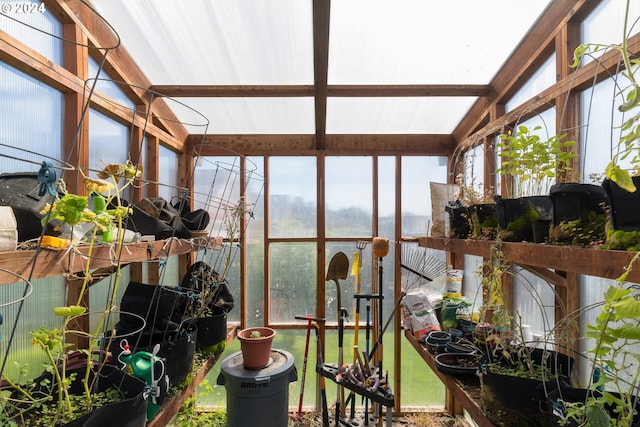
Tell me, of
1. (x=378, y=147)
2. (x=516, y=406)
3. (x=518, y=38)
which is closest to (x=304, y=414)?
(x=516, y=406)

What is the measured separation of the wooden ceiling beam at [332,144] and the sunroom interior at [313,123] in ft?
0.05

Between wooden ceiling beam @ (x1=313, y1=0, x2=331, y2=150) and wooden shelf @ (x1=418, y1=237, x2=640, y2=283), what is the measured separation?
4.38 ft

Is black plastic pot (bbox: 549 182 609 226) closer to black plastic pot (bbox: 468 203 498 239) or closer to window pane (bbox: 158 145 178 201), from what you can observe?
black plastic pot (bbox: 468 203 498 239)

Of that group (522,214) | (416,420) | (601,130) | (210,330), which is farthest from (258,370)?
(601,130)

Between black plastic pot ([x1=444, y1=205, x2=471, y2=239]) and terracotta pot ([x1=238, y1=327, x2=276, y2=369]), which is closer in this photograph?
black plastic pot ([x1=444, y1=205, x2=471, y2=239])

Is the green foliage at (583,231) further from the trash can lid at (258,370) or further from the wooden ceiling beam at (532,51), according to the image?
the trash can lid at (258,370)

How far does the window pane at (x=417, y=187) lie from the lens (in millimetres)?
3246

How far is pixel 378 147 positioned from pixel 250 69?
1454mm

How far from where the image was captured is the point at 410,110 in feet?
9.11

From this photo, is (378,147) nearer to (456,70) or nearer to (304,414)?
(456,70)

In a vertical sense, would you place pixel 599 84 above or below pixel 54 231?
above

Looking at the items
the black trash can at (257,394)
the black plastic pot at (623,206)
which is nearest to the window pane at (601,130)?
the black plastic pot at (623,206)

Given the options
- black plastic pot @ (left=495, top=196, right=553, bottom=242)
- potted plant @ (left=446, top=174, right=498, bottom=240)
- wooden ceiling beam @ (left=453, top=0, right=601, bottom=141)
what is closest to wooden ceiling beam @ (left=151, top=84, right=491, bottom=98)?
wooden ceiling beam @ (left=453, top=0, right=601, bottom=141)

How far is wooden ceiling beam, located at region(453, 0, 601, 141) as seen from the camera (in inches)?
64.3
